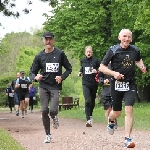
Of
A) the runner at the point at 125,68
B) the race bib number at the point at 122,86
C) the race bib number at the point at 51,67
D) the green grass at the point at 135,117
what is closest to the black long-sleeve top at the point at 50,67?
the race bib number at the point at 51,67

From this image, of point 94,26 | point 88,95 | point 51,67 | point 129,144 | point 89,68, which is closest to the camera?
point 129,144

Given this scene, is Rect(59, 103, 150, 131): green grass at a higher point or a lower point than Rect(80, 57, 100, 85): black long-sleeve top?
lower

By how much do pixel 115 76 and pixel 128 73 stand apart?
325mm

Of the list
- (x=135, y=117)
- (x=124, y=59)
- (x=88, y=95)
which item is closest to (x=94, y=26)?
(x=135, y=117)

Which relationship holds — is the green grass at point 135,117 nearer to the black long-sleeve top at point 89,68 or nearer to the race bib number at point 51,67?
the black long-sleeve top at point 89,68

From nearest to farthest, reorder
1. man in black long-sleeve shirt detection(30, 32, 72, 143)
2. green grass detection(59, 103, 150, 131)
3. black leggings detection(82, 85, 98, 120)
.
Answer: man in black long-sleeve shirt detection(30, 32, 72, 143)
black leggings detection(82, 85, 98, 120)
green grass detection(59, 103, 150, 131)

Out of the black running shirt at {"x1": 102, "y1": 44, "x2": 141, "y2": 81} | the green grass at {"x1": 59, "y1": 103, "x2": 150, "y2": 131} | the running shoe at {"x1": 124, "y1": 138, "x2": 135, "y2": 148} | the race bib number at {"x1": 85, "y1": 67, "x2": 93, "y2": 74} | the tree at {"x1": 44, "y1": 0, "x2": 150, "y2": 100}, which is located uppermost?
the tree at {"x1": 44, "y1": 0, "x2": 150, "y2": 100}

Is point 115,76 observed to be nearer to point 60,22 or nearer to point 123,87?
point 123,87

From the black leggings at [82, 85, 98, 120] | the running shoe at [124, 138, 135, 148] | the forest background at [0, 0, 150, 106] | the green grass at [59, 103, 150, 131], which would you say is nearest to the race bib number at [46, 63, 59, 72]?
the running shoe at [124, 138, 135, 148]

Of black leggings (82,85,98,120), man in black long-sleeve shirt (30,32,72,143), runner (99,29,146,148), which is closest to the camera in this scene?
runner (99,29,146,148)

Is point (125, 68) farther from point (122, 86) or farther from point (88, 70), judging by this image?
point (88, 70)

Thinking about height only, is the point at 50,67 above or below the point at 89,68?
below

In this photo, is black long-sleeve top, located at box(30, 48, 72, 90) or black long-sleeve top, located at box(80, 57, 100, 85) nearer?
black long-sleeve top, located at box(30, 48, 72, 90)

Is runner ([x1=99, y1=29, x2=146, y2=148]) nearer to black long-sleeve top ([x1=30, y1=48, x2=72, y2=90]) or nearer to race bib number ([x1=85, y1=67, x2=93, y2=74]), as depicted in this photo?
black long-sleeve top ([x1=30, y1=48, x2=72, y2=90])
